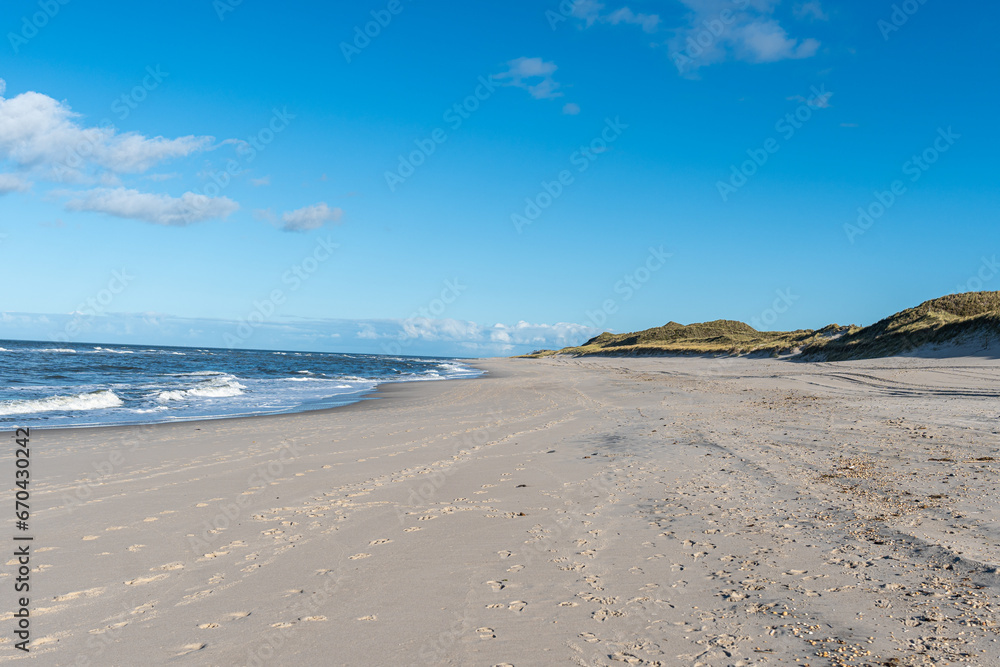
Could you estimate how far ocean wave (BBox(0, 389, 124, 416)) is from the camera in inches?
655

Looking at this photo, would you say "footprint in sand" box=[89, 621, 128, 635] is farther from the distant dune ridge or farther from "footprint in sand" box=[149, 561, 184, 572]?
the distant dune ridge

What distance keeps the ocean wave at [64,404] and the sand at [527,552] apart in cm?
825

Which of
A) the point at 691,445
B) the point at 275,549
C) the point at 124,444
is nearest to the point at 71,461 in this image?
the point at 124,444

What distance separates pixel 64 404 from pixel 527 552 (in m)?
19.5

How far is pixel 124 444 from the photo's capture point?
451 inches

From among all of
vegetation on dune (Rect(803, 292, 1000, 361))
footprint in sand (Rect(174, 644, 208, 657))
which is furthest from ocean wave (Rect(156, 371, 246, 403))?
vegetation on dune (Rect(803, 292, 1000, 361))

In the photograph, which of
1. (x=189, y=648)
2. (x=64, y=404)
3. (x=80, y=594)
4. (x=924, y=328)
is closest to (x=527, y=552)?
(x=189, y=648)

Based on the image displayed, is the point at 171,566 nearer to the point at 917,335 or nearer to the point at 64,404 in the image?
the point at 64,404

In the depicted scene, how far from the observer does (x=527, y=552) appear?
518cm

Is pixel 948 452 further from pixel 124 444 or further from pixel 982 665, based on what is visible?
pixel 124 444

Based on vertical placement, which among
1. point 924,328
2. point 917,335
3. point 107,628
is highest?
point 924,328

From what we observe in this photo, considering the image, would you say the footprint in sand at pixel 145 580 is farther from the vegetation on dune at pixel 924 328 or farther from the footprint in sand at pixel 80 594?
the vegetation on dune at pixel 924 328

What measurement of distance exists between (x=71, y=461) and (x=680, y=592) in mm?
10539

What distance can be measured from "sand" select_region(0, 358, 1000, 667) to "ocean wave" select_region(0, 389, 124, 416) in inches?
325
